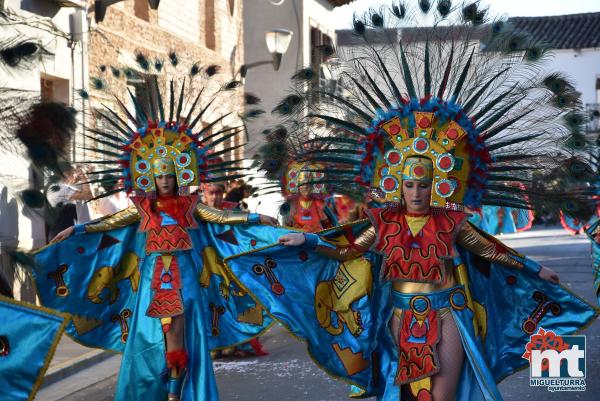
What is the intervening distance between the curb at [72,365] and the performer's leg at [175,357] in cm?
177

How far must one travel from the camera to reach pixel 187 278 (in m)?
7.70

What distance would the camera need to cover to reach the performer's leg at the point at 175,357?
296 inches

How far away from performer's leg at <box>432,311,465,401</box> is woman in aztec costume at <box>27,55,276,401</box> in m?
1.97

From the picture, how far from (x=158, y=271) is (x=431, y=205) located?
2238mm

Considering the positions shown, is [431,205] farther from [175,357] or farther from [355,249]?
[175,357]

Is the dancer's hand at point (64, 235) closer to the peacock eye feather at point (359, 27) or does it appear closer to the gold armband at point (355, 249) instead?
the gold armband at point (355, 249)

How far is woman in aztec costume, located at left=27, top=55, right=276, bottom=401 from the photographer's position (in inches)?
297

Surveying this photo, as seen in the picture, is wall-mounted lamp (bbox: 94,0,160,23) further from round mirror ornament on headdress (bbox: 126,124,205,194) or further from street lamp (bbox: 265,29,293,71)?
round mirror ornament on headdress (bbox: 126,124,205,194)

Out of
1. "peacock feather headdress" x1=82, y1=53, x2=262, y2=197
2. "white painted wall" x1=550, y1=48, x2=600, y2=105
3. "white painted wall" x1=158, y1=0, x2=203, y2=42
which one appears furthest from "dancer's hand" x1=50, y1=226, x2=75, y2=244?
"white painted wall" x1=550, y1=48, x2=600, y2=105

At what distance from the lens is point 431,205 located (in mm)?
6184

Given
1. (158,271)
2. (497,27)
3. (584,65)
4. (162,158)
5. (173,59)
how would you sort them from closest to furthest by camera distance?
(497,27) < (158,271) < (162,158) < (173,59) < (584,65)

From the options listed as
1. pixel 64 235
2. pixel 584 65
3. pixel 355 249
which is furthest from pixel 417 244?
pixel 584 65

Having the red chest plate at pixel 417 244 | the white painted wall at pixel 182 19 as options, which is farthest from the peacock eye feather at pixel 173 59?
the white painted wall at pixel 182 19

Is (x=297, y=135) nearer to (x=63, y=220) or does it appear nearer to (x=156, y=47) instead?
(x=63, y=220)
